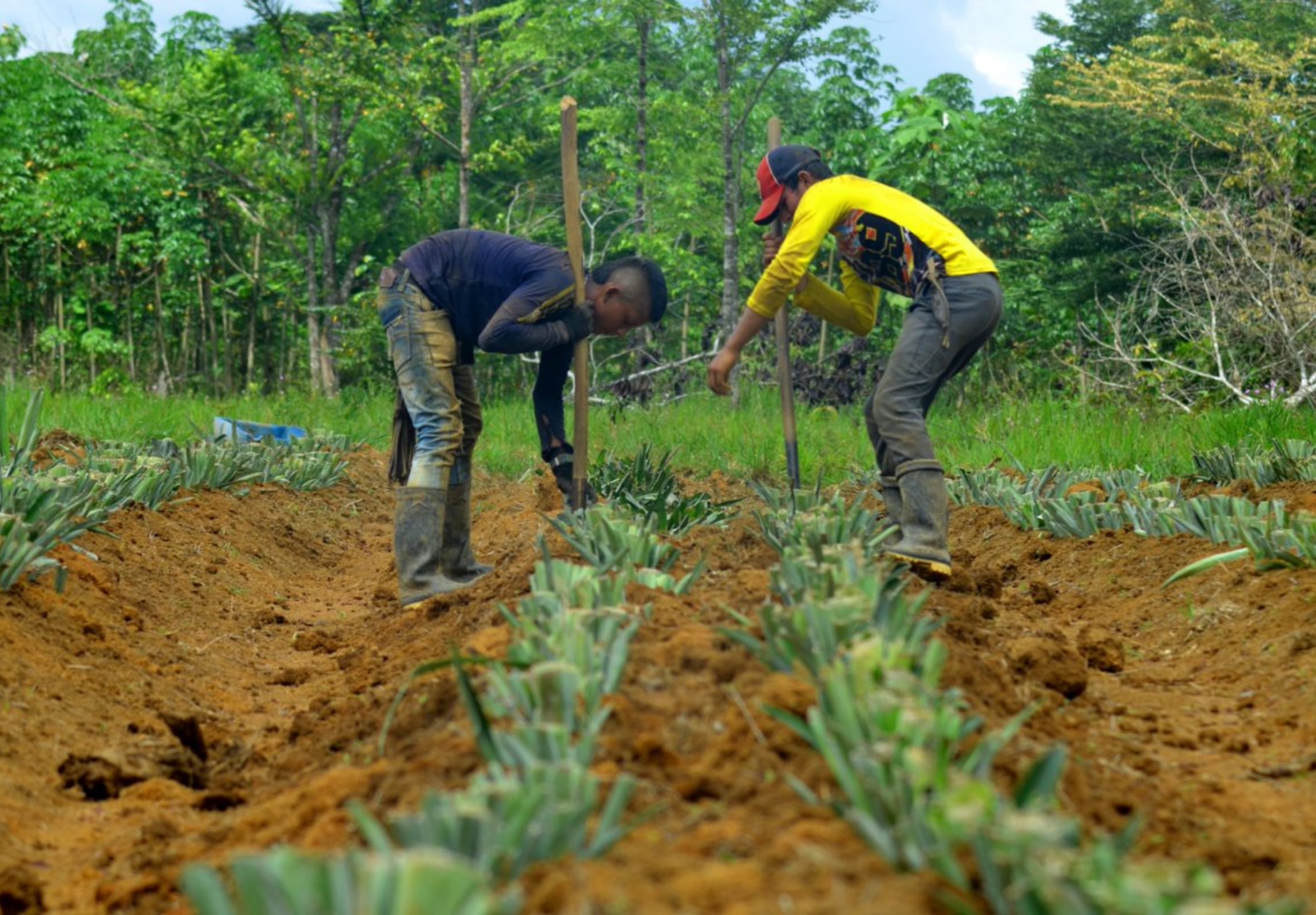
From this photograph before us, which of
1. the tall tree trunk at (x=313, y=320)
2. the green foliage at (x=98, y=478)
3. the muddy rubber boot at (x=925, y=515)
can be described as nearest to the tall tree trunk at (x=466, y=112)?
the tall tree trunk at (x=313, y=320)

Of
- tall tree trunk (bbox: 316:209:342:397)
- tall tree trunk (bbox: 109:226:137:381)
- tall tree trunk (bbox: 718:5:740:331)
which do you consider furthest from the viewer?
tall tree trunk (bbox: 109:226:137:381)

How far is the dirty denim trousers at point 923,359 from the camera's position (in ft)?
16.3

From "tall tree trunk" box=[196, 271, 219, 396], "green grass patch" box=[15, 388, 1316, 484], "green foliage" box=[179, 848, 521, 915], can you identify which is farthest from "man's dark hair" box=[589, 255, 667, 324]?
"tall tree trunk" box=[196, 271, 219, 396]

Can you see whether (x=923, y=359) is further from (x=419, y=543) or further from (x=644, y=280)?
(x=419, y=543)

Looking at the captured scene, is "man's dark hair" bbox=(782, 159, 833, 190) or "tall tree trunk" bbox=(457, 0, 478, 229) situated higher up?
"tall tree trunk" bbox=(457, 0, 478, 229)

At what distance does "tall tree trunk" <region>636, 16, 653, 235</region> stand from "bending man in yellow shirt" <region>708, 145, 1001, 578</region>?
11699 mm

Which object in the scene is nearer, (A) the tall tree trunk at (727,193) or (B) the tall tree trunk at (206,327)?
(A) the tall tree trunk at (727,193)

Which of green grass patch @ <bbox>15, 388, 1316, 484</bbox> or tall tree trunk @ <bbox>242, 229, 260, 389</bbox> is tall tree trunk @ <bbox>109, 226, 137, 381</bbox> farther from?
green grass patch @ <bbox>15, 388, 1316, 484</bbox>

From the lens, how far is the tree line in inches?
524

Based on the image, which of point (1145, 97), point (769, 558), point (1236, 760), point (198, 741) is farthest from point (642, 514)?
point (1145, 97)

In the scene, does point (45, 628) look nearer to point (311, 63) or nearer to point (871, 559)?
point (871, 559)

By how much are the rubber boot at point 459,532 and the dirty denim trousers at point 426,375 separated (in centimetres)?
35

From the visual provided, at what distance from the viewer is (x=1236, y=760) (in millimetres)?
3055

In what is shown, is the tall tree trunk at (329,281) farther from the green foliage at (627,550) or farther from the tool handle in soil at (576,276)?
the green foliage at (627,550)
